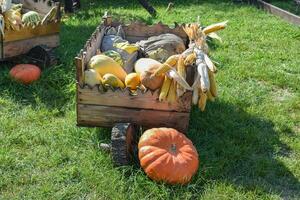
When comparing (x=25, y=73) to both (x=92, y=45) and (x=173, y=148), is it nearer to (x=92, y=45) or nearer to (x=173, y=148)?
(x=92, y=45)

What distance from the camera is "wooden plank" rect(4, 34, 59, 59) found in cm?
557

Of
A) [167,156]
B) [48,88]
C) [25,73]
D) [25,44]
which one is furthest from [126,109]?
[25,44]

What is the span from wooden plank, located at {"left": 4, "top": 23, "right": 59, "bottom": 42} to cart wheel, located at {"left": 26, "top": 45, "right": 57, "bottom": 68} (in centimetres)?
19

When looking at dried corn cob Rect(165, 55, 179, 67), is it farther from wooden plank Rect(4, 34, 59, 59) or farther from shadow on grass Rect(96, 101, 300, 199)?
wooden plank Rect(4, 34, 59, 59)

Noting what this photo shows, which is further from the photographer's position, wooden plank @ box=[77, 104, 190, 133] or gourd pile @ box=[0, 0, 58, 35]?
gourd pile @ box=[0, 0, 58, 35]

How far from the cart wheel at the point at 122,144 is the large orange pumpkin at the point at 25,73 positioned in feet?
6.32

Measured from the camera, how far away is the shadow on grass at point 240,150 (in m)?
3.82

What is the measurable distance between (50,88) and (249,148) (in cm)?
245

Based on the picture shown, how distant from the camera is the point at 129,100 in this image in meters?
3.97

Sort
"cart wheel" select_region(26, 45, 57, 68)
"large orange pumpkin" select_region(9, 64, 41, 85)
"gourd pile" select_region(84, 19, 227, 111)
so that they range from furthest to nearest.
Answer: "cart wheel" select_region(26, 45, 57, 68) → "large orange pumpkin" select_region(9, 64, 41, 85) → "gourd pile" select_region(84, 19, 227, 111)

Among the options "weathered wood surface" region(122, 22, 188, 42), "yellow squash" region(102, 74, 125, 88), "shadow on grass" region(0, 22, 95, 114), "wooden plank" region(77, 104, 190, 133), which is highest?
"weathered wood surface" region(122, 22, 188, 42)

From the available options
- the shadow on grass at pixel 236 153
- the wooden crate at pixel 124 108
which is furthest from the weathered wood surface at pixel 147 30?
the wooden crate at pixel 124 108

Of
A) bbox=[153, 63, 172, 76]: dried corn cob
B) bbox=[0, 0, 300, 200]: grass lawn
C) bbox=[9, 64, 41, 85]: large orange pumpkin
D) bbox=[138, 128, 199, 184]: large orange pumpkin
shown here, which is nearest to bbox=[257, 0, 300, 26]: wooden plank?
bbox=[0, 0, 300, 200]: grass lawn

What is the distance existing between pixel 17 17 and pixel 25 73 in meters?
0.82
